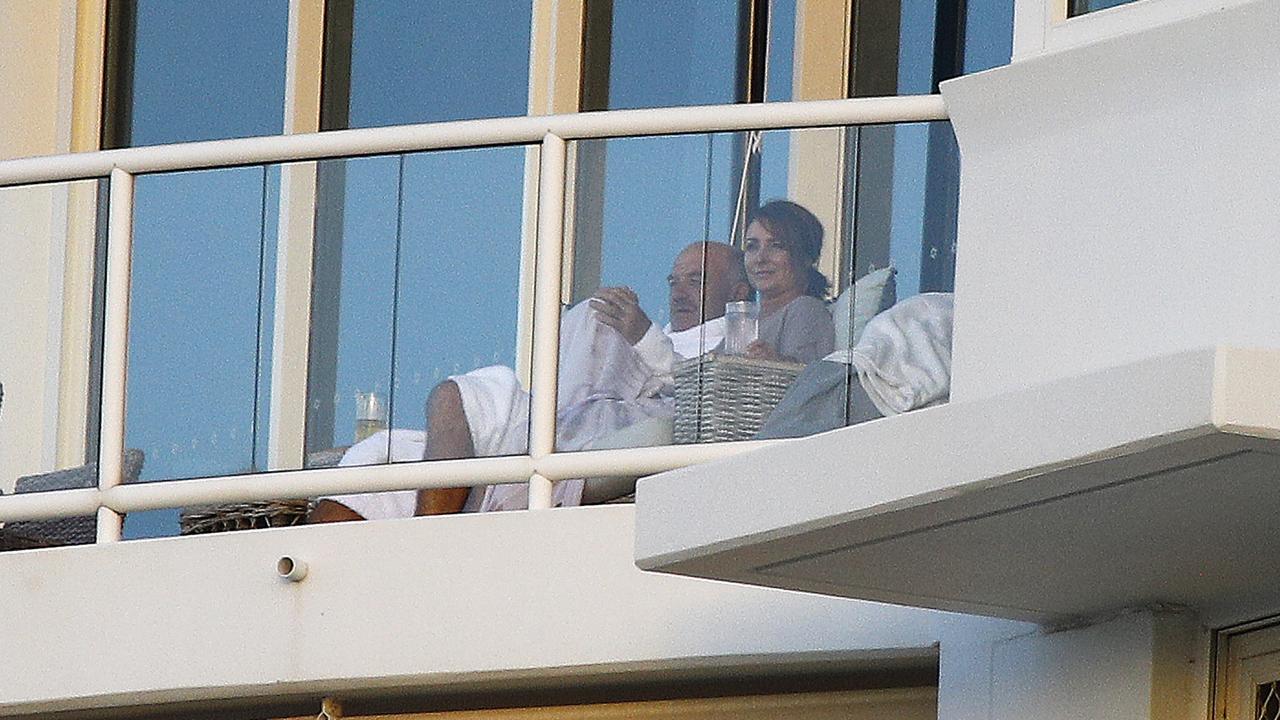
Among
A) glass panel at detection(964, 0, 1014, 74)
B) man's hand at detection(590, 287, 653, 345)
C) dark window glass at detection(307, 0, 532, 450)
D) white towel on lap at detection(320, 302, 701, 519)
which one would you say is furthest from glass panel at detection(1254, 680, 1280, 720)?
glass panel at detection(964, 0, 1014, 74)

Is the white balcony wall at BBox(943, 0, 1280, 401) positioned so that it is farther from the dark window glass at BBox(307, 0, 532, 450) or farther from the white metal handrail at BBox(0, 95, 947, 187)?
the dark window glass at BBox(307, 0, 532, 450)

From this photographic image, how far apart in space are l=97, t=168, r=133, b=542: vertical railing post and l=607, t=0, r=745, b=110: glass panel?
3.13 m

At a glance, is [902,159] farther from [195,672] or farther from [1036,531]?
[195,672]

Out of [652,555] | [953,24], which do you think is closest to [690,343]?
[652,555]

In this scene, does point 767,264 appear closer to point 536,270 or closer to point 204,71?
point 536,270

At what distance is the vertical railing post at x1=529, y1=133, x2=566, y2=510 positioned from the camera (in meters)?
8.18

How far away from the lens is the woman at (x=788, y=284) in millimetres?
7957

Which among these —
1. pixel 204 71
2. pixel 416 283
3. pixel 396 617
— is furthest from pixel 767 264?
pixel 204 71

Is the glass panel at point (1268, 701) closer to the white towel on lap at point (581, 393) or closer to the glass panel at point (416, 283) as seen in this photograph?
the white towel on lap at point (581, 393)

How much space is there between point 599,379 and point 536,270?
1.10 feet

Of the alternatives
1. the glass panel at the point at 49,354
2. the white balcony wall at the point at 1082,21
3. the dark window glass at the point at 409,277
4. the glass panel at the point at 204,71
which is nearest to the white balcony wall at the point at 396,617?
the glass panel at the point at 49,354

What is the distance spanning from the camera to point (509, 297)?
8328 mm

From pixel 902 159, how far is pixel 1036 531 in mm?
1773

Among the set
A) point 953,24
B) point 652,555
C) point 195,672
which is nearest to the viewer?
point 652,555
